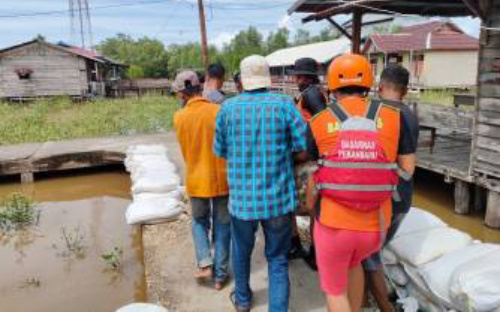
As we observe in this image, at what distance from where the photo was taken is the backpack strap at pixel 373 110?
1847mm

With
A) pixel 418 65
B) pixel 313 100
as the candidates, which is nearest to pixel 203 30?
pixel 313 100

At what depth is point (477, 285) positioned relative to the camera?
7.35 feet

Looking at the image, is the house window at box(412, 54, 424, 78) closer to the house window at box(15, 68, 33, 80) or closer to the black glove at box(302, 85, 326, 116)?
the house window at box(15, 68, 33, 80)

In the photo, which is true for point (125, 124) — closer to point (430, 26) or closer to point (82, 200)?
point (82, 200)

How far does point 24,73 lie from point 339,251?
23.3 meters

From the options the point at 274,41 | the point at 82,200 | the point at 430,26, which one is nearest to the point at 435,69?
the point at 430,26

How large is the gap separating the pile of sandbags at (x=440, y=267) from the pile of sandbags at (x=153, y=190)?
92.1 inches

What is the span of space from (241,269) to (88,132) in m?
10.6

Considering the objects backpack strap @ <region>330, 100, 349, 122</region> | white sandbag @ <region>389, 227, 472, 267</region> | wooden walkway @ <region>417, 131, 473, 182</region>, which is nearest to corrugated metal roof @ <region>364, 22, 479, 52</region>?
wooden walkway @ <region>417, 131, 473, 182</region>

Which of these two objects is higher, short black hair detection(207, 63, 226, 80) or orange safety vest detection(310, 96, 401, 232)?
short black hair detection(207, 63, 226, 80)

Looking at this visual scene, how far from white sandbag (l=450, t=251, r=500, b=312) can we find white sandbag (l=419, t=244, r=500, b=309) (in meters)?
0.08

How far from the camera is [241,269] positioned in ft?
8.63

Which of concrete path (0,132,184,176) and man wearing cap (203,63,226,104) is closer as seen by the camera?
man wearing cap (203,63,226,104)

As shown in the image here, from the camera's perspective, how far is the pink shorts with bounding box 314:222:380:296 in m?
1.87
